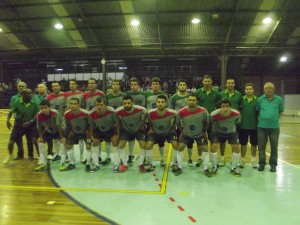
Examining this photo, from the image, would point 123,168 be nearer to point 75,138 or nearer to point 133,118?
point 133,118

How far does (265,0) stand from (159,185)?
1001 centimetres

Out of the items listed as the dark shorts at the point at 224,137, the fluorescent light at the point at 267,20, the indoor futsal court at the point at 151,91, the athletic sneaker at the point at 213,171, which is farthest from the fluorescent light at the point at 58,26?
the athletic sneaker at the point at 213,171

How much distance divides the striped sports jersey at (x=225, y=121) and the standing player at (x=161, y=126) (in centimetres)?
69

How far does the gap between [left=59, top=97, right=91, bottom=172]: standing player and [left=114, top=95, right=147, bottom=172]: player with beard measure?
1.88 ft

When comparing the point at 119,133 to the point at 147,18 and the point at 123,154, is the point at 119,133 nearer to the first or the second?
the point at 123,154

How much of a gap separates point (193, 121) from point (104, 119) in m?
1.55

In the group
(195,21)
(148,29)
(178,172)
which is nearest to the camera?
(178,172)

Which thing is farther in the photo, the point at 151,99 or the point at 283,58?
the point at 283,58

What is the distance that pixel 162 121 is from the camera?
5.20 meters

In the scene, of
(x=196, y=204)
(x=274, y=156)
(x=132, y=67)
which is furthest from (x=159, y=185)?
(x=132, y=67)

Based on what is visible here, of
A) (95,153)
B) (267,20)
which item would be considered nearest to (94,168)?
(95,153)

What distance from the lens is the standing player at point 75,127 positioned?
5320 millimetres

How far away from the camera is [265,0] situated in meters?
11.7

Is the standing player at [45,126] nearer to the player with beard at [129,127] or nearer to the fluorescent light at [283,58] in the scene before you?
the player with beard at [129,127]
